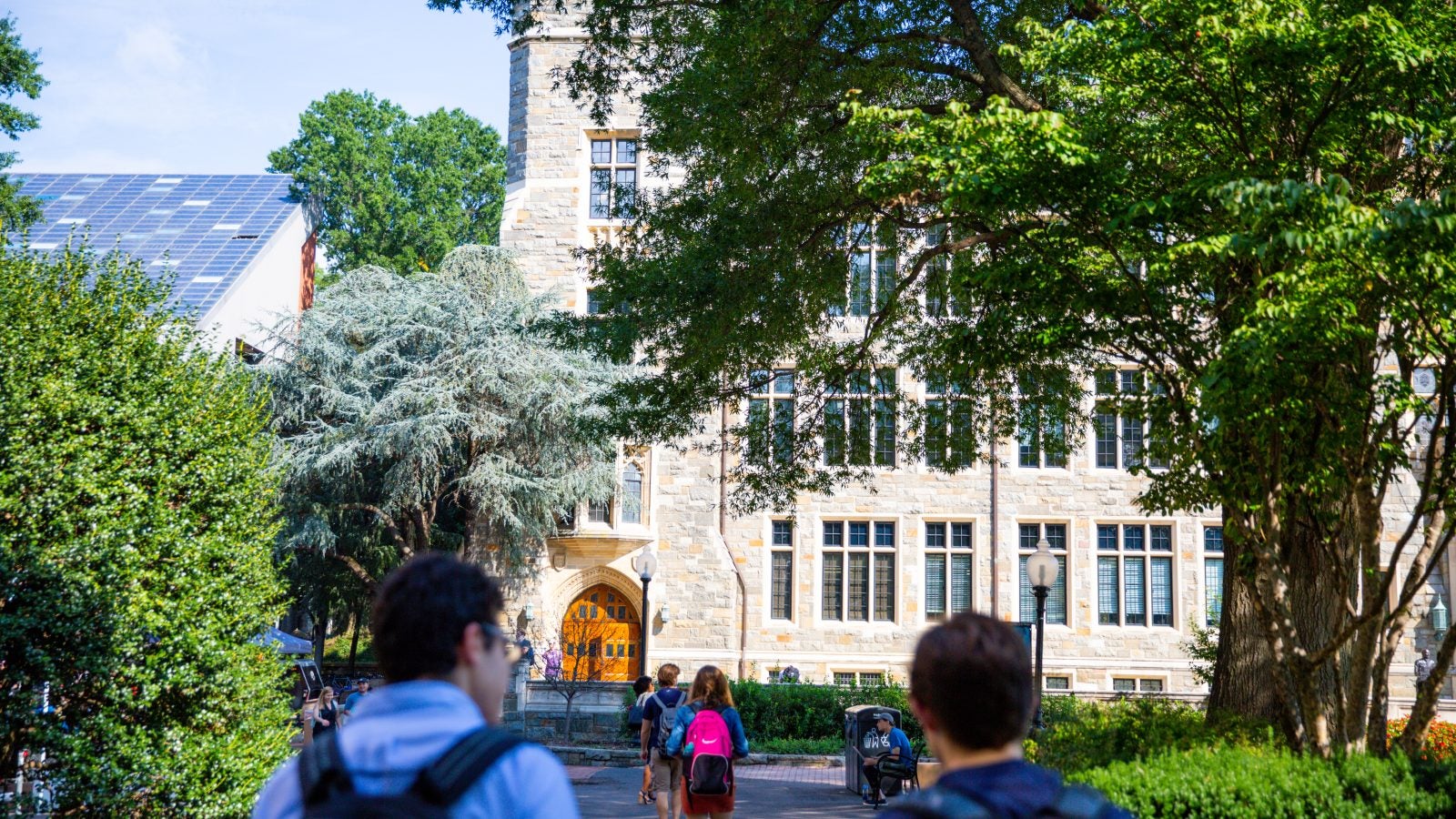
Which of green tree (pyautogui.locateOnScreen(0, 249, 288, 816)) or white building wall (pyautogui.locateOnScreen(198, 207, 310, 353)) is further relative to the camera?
white building wall (pyautogui.locateOnScreen(198, 207, 310, 353))

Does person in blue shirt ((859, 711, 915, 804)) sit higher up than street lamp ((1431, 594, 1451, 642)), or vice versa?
street lamp ((1431, 594, 1451, 642))

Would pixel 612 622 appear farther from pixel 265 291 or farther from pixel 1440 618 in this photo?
pixel 1440 618

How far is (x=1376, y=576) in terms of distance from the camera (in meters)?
8.50

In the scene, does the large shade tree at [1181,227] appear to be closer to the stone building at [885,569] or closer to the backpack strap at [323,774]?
the backpack strap at [323,774]

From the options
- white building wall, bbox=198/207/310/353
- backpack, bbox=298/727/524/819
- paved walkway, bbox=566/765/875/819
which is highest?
white building wall, bbox=198/207/310/353

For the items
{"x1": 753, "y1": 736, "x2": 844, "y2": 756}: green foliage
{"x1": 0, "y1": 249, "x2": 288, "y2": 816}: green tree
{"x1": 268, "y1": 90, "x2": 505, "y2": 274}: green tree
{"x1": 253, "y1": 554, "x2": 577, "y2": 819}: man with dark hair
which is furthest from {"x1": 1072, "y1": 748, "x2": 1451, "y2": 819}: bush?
{"x1": 268, "y1": 90, "x2": 505, "y2": 274}: green tree

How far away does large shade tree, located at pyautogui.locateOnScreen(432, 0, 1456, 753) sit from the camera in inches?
300

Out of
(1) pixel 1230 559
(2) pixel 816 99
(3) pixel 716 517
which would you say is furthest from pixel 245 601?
(3) pixel 716 517

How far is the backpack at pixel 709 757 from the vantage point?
26.9 feet

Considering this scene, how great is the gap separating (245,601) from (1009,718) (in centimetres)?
817

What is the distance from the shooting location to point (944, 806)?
76.7 inches

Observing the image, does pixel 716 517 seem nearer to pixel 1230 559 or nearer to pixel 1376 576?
pixel 1230 559

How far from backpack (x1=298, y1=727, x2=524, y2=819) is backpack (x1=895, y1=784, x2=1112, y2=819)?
0.65m

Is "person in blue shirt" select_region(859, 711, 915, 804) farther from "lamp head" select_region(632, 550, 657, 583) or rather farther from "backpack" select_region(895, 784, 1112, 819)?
"backpack" select_region(895, 784, 1112, 819)
